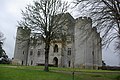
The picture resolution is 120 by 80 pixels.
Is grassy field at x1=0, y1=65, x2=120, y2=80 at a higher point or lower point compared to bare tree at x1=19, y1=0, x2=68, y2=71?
lower

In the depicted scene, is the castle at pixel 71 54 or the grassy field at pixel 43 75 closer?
the grassy field at pixel 43 75

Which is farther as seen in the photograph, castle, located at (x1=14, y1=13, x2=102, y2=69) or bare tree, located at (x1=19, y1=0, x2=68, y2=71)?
castle, located at (x1=14, y1=13, x2=102, y2=69)

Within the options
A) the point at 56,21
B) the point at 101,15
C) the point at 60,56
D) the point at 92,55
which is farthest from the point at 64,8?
the point at 60,56

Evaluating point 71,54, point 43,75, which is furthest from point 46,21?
point 71,54

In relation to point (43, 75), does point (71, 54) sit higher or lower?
higher

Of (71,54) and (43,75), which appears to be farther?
(71,54)

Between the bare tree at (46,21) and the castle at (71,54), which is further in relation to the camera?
the castle at (71,54)

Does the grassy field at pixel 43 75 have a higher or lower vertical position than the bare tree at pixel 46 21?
lower

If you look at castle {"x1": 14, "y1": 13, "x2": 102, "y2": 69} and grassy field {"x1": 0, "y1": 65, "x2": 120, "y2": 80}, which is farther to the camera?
castle {"x1": 14, "y1": 13, "x2": 102, "y2": 69}

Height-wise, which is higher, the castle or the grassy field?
the castle

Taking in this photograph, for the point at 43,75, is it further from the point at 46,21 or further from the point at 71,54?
the point at 71,54

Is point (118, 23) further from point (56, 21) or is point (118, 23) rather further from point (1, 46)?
point (1, 46)

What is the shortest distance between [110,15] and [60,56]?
46574 millimetres

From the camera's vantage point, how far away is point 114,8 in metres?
15.1
